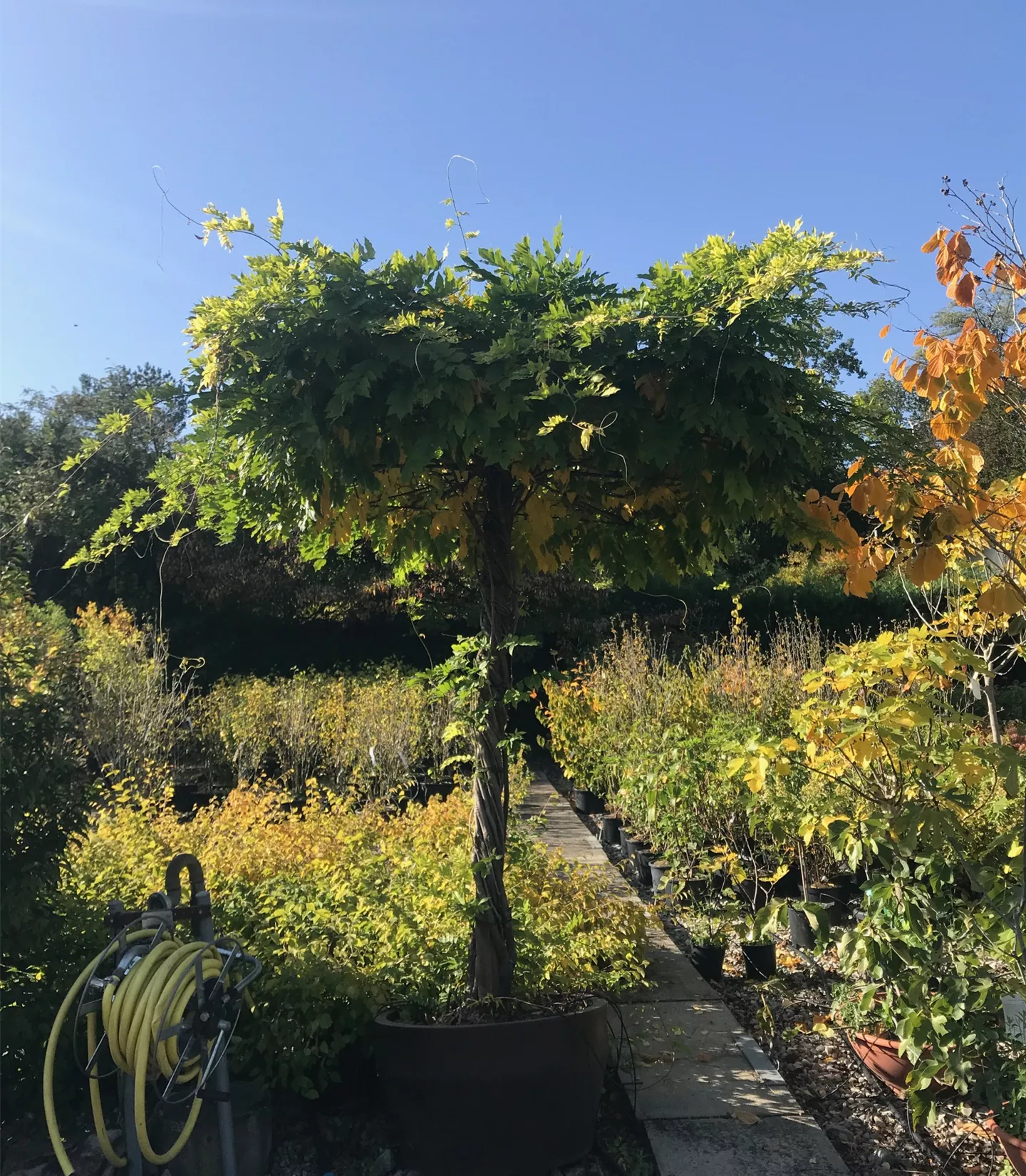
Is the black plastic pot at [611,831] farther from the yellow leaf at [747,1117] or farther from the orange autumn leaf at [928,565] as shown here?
the orange autumn leaf at [928,565]

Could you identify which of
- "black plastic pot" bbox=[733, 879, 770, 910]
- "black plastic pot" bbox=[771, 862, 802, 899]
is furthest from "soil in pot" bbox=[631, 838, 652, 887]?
"black plastic pot" bbox=[771, 862, 802, 899]

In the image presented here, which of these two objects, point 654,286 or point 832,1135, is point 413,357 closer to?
point 654,286

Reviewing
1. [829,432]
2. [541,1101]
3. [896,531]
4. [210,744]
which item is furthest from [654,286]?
[210,744]

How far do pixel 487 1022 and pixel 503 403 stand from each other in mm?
1711

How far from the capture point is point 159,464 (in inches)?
101

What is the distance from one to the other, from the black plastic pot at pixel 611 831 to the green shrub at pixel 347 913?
7.32 feet

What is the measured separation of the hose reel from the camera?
5.57ft

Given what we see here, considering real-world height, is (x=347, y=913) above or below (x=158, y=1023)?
below

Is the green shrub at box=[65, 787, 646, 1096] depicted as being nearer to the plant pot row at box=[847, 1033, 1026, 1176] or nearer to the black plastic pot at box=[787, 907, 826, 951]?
the plant pot row at box=[847, 1033, 1026, 1176]

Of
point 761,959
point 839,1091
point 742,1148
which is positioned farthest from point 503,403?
point 761,959

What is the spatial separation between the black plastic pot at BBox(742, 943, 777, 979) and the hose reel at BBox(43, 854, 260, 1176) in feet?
8.30

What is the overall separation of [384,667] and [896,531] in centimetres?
791

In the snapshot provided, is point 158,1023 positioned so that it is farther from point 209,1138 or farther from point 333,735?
point 333,735

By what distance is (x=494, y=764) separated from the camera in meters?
2.61
